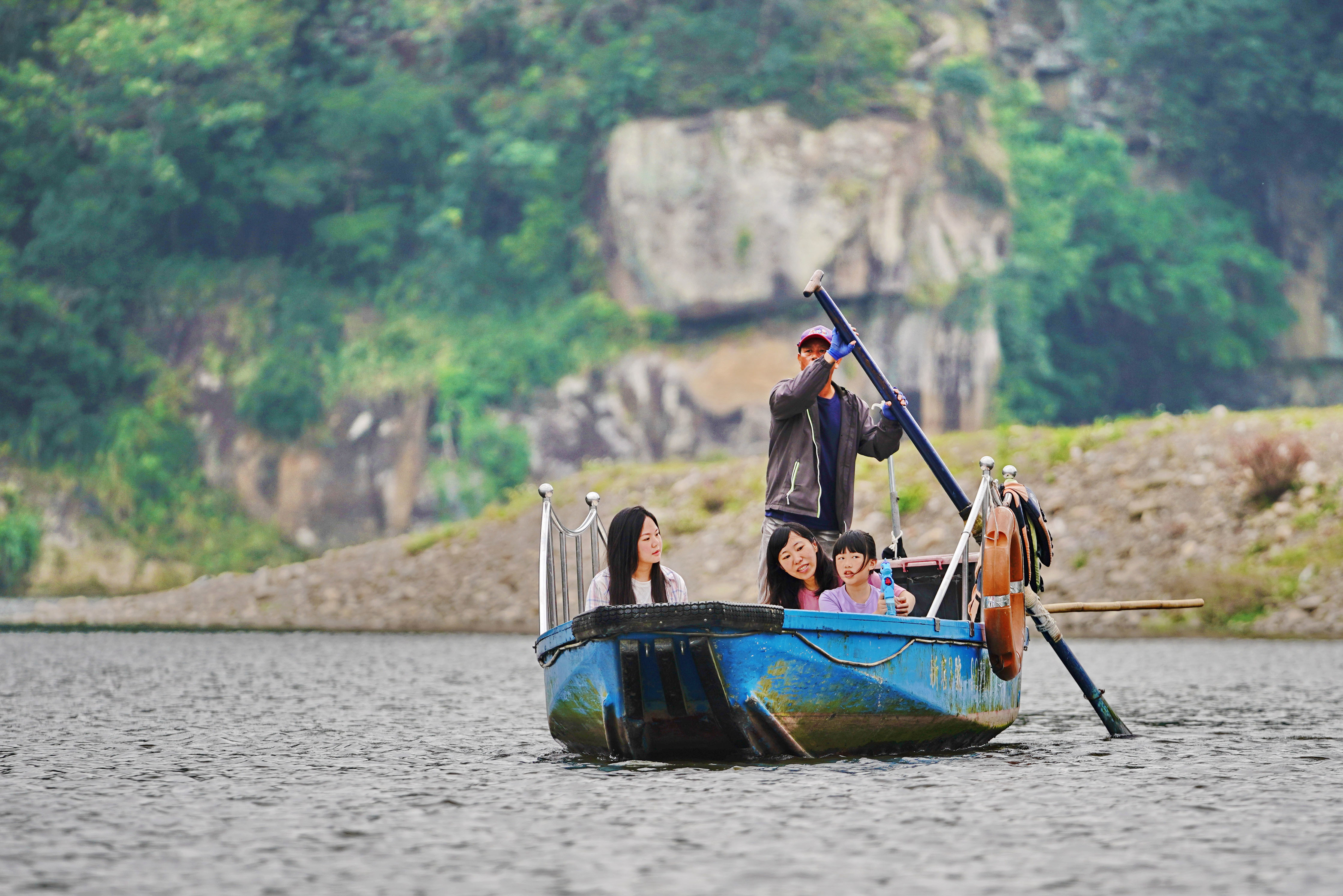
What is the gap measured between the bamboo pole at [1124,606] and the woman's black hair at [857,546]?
7.65 feet

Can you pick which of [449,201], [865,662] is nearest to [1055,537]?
[865,662]

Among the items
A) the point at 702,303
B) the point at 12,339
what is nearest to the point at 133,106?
the point at 12,339

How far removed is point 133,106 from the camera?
1981 inches

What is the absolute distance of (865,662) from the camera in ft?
29.3

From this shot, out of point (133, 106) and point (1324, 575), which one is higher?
point (133, 106)

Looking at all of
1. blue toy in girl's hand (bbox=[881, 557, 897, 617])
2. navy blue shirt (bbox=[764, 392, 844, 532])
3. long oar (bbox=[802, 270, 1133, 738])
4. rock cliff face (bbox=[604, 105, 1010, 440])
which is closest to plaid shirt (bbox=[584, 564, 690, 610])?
navy blue shirt (bbox=[764, 392, 844, 532])

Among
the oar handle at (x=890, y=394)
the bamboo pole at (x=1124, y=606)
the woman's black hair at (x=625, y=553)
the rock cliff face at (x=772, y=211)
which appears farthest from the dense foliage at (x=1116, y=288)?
the woman's black hair at (x=625, y=553)

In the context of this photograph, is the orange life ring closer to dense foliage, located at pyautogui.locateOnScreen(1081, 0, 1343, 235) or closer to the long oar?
the long oar

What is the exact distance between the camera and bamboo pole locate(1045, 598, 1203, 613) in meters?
11.4

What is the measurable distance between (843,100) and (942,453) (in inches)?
756

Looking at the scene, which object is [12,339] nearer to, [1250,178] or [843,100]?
[843,100]

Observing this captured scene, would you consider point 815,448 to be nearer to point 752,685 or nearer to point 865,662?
point 865,662

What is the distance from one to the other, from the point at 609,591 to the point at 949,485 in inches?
121

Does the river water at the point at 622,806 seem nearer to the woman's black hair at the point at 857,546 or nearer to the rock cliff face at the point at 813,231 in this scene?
the woman's black hair at the point at 857,546
